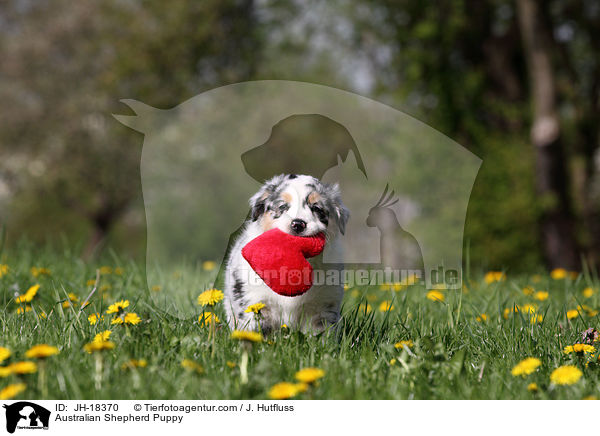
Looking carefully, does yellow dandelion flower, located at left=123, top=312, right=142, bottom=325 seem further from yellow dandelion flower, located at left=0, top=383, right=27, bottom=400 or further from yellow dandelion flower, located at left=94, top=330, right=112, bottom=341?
yellow dandelion flower, located at left=0, top=383, right=27, bottom=400

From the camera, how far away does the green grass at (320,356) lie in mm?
2090

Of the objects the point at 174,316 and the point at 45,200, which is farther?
the point at 45,200

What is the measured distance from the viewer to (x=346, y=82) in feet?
38.4

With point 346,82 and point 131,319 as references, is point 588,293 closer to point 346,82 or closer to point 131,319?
point 131,319

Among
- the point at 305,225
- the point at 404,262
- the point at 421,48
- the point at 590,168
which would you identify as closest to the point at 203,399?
the point at 305,225

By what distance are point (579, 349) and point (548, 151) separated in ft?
21.3

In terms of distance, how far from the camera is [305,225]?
2.72m

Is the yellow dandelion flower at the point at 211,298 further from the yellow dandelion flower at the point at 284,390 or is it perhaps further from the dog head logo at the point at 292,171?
the yellow dandelion flower at the point at 284,390

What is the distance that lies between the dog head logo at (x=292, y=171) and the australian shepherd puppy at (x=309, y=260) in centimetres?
18

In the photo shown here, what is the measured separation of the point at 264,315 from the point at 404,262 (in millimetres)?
3301

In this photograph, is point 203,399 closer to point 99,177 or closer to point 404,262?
point 404,262

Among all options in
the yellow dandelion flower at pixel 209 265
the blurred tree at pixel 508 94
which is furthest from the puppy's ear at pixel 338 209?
the blurred tree at pixel 508 94

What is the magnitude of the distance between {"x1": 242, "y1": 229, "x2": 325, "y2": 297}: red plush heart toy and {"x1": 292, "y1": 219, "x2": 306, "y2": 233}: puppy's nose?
5 centimetres
